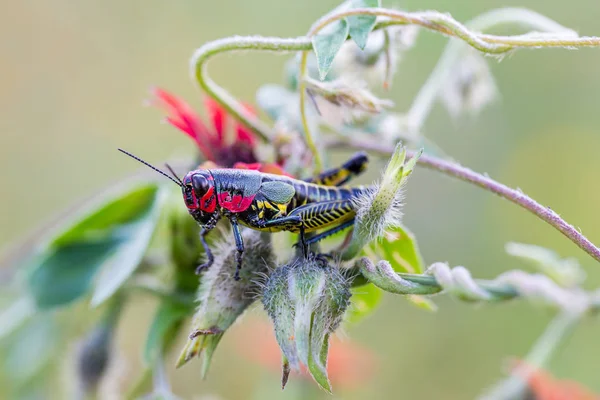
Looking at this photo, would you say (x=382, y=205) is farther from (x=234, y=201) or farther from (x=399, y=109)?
(x=399, y=109)

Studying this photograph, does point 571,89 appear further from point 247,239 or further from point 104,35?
point 247,239

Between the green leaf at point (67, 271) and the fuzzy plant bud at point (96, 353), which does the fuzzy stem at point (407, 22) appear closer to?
the green leaf at point (67, 271)

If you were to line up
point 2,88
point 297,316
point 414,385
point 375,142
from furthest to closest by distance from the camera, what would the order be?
1. point 2,88
2. point 414,385
3. point 375,142
4. point 297,316

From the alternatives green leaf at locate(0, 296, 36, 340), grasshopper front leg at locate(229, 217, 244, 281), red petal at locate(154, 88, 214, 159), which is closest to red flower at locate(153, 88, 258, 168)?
red petal at locate(154, 88, 214, 159)

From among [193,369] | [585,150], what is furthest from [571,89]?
[193,369]

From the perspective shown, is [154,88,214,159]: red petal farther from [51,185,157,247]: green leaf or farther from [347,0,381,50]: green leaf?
[347,0,381,50]: green leaf

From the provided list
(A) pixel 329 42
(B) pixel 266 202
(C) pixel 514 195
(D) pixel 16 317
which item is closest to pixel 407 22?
(A) pixel 329 42
